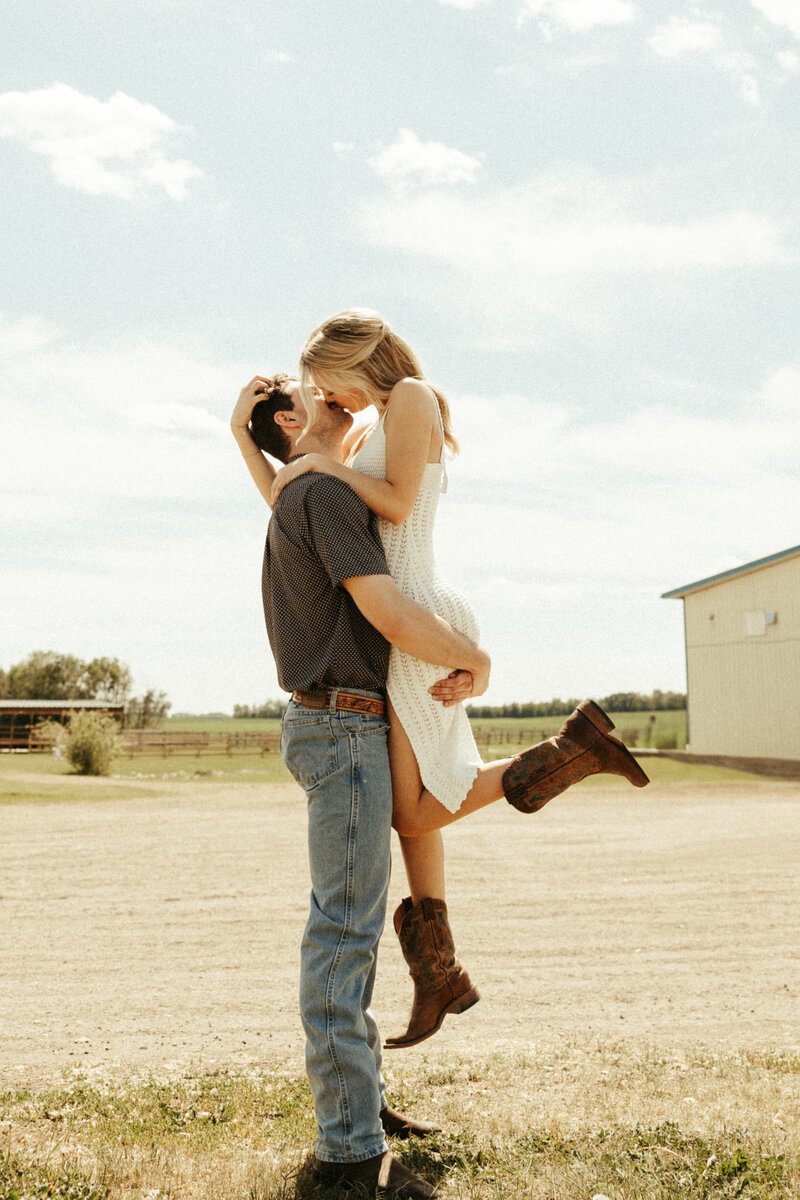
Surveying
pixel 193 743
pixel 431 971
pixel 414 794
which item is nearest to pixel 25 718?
pixel 193 743

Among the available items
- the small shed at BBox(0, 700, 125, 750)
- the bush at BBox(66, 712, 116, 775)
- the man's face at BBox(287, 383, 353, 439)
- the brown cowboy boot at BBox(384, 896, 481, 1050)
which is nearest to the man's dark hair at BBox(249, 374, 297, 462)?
the man's face at BBox(287, 383, 353, 439)

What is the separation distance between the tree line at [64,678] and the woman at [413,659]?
61752mm

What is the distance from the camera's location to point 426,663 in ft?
9.32

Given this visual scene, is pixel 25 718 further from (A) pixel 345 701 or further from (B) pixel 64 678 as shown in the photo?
(A) pixel 345 701

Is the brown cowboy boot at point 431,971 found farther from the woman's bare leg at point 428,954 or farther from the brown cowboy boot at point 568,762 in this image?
the brown cowboy boot at point 568,762

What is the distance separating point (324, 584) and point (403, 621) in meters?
0.26

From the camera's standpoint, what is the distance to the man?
2.72 meters

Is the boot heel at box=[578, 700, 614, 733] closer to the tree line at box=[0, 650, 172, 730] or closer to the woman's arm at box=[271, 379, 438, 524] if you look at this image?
the woman's arm at box=[271, 379, 438, 524]

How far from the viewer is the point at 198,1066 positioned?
4.38 metres

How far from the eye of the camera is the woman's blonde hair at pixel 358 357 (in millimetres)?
2891

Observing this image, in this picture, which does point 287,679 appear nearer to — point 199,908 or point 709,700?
point 199,908

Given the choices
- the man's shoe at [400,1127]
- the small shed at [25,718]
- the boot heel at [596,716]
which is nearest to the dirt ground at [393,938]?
the man's shoe at [400,1127]

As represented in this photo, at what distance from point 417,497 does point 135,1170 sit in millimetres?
2198

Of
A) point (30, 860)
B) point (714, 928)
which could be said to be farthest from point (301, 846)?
point (714, 928)
